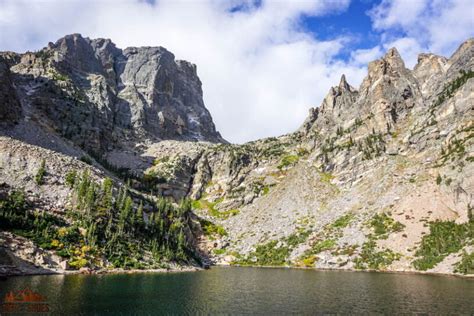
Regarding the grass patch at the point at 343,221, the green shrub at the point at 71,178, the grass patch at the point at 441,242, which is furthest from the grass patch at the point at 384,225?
the green shrub at the point at 71,178

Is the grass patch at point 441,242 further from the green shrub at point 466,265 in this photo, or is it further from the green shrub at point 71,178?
the green shrub at point 71,178

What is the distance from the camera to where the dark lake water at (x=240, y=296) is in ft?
164

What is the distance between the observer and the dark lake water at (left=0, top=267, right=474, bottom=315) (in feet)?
164

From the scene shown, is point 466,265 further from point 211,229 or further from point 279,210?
point 211,229

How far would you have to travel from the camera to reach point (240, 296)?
2498 inches

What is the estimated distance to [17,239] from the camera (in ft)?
265

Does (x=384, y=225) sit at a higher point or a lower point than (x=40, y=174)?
lower

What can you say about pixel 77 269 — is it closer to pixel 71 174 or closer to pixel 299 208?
pixel 71 174

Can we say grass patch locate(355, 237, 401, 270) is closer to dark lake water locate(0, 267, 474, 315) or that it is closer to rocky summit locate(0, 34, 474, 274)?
rocky summit locate(0, 34, 474, 274)

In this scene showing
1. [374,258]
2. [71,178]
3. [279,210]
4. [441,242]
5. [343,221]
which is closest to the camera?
[441,242]

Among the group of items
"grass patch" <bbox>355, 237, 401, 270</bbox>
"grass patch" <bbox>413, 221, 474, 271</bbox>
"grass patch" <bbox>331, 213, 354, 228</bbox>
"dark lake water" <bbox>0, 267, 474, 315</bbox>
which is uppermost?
"grass patch" <bbox>331, 213, 354, 228</bbox>

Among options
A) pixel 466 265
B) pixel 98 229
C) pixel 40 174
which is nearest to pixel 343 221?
pixel 466 265

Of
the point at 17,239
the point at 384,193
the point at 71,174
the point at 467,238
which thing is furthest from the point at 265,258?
the point at 17,239

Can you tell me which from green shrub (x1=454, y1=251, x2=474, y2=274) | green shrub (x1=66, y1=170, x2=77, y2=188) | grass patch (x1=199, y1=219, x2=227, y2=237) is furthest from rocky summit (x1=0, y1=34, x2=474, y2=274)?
grass patch (x1=199, y1=219, x2=227, y2=237)
